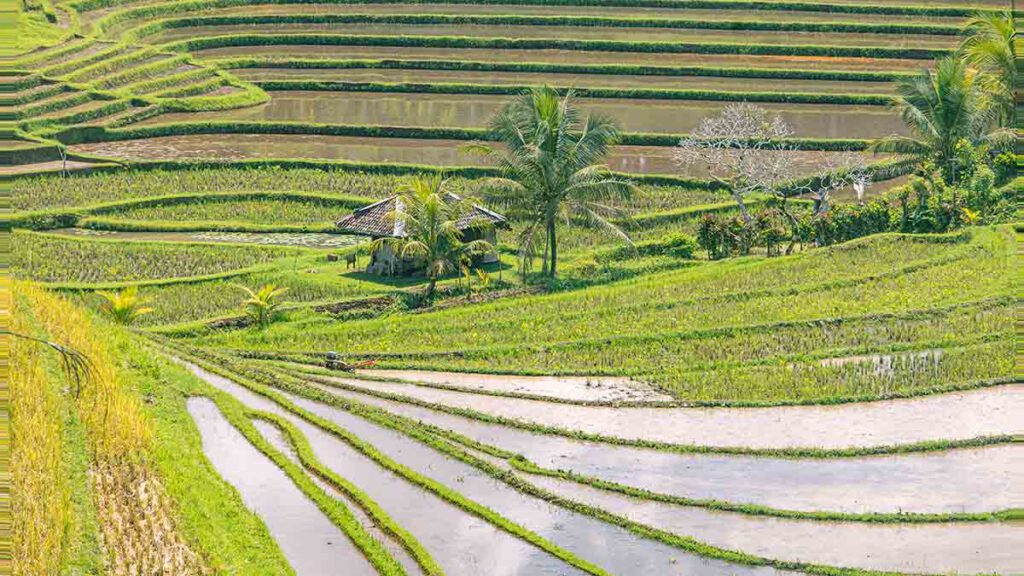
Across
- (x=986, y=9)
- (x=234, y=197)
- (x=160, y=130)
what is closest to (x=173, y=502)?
(x=234, y=197)

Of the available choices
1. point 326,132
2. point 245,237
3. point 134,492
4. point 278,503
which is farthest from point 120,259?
point 134,492

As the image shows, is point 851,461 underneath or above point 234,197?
underneath

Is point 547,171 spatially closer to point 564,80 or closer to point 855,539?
point 855,539

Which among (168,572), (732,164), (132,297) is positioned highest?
(732,164)

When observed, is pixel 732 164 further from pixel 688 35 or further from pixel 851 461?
pixel 851 461

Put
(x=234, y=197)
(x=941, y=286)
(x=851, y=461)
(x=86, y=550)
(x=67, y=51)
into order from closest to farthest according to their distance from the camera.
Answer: (x=86, y=550) < (x=851, y=461) < (x=941, y=286) < (x=234, y=197) < (x=67, y=51)

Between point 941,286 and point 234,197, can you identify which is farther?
point 234,197

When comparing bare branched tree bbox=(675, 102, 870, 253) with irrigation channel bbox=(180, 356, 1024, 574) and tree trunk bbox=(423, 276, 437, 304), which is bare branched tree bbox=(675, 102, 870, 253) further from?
irrigation channel bbox=(180, 356, 1024, 574)
